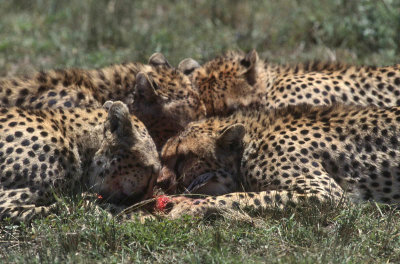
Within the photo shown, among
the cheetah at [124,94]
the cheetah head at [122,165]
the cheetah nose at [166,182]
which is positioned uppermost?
the cheetah at [124,94]

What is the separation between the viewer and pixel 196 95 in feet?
21.4

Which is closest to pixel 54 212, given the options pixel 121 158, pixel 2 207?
pixel 2 207

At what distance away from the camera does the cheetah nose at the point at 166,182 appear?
5.50m

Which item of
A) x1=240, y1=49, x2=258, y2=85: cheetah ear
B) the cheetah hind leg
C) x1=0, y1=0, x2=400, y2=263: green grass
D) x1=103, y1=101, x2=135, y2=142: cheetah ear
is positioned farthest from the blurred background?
the cheetah hind leg

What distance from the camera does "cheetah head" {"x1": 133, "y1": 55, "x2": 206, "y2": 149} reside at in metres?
6.25

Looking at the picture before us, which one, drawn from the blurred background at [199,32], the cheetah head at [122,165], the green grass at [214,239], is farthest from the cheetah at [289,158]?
the blurred background at [199,32]

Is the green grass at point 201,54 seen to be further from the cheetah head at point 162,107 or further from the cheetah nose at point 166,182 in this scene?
the cheetah head at point 162,107

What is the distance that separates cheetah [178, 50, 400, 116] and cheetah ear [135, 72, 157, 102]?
0.59 meters

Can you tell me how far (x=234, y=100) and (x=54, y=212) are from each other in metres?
2.48

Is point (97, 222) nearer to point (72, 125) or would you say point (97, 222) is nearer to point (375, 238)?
point (72, 125)

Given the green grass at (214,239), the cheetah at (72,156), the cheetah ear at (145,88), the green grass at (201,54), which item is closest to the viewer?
the green grass at (214,239)

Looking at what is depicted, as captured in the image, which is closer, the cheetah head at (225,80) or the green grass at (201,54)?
the green grass at (201,54)

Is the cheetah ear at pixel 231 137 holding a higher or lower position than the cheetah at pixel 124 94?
lower

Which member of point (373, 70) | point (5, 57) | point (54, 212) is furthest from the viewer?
point (5, 57)
